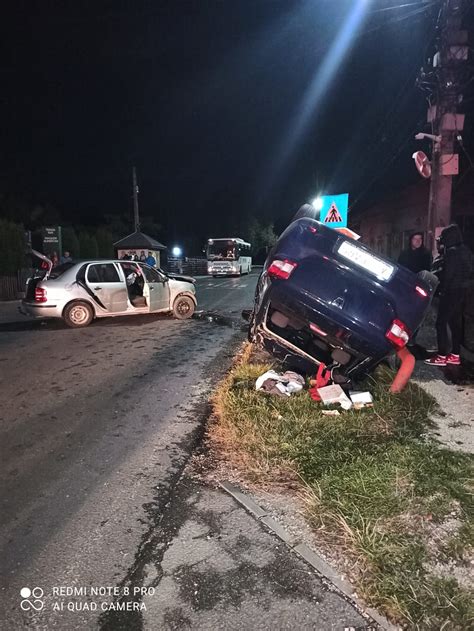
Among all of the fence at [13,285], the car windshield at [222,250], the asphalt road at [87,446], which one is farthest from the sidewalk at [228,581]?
the car windshield at [222,250]

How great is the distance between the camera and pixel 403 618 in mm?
2096

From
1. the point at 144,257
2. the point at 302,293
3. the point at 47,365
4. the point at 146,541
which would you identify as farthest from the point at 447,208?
the point at 144,257

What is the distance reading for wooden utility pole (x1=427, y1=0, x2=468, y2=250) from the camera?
354 inches

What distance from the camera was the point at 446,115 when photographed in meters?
9.21

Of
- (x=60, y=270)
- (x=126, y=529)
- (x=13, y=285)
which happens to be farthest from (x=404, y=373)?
(x=13, y=285)

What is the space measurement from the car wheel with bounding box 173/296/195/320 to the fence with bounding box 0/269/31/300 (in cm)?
930

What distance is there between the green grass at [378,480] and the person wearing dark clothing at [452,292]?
54.1 inches

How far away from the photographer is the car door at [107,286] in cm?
1024

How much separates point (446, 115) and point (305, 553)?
9.50 metres

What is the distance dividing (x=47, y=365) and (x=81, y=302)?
11.2 feet

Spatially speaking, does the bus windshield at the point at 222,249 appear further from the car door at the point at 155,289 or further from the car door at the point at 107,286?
the car door at the point at 107,286

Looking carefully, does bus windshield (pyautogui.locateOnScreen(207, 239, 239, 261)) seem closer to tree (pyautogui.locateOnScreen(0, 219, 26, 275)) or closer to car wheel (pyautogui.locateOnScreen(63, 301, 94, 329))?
tree (pyautogui.locateOnScreen(0, 219, 26, 275))

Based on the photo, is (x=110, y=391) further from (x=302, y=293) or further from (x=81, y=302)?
(x=81, y=302)

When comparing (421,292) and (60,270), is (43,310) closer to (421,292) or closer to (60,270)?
(60,270)
